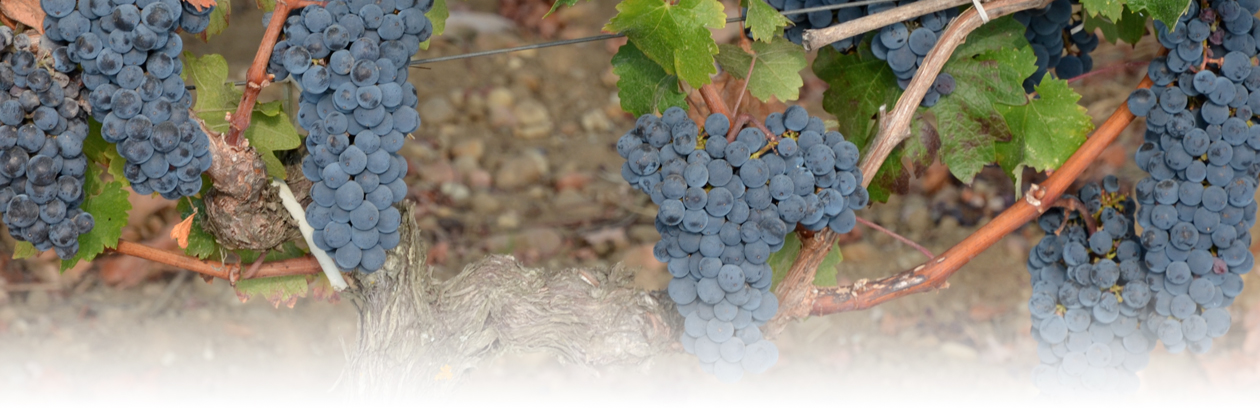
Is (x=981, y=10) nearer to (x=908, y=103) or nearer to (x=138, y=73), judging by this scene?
(x=908, y=103)

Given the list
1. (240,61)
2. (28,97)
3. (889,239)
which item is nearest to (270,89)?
(240,61)

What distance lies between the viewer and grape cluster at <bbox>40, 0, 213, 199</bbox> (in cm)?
96

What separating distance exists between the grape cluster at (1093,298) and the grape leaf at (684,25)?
0.68 metres

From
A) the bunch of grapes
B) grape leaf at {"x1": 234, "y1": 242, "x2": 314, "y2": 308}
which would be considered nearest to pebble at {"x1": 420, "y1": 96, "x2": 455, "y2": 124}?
grape leaf at {"x1": 234, "y1": 242, "x2": 314, "y2": 308}

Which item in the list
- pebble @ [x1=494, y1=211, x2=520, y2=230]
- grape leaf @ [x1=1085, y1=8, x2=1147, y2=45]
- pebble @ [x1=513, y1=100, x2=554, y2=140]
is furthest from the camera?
pebble @ [x1=513, y1=100, x2=554, y2=140]

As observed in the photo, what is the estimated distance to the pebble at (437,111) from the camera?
3.40 meters

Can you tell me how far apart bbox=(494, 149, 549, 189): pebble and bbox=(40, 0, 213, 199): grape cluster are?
2.11m

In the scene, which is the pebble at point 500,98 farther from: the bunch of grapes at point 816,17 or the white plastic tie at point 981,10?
the white plastic tie at point 981,10

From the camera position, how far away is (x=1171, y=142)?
4.11ft

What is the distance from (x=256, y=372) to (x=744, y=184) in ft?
6.22

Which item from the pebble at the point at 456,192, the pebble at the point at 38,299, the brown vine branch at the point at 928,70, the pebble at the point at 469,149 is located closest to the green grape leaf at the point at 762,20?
the brown vine branch at the point at 928,70

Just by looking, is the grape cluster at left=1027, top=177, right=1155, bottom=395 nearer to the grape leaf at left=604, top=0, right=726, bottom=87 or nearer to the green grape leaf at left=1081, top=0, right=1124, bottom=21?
the green grape leaf at left=1081, top=0, right=1124, bottom=21

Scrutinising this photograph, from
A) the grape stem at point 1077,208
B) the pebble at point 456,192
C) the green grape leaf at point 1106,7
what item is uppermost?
the green grape leaf at point 1106,7

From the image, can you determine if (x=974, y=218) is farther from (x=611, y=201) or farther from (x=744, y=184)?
(x=744, y=184)
